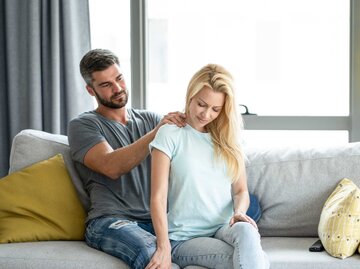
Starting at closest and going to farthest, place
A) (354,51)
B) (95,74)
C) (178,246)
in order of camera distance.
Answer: (178,246), (95,74), (354,51)

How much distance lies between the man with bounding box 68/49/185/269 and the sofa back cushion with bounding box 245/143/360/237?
0.53 metres

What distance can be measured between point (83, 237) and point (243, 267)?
2.95 feet

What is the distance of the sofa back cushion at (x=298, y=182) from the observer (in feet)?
10.9

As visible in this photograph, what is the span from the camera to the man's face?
3.38 meters

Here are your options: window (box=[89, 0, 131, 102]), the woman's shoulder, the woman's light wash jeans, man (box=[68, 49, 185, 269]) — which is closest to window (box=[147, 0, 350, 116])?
window (box=[89, 0, 131, 102])

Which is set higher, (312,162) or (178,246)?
(312,162)

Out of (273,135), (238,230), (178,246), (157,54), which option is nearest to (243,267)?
(238,230)

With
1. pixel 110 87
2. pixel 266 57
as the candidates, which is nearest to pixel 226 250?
pixel 110 87

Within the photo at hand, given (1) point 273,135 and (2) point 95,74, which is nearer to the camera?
(2) point 95,74

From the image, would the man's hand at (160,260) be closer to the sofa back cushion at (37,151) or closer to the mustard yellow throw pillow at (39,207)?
the mustard yellow throw pillow at (39,207)

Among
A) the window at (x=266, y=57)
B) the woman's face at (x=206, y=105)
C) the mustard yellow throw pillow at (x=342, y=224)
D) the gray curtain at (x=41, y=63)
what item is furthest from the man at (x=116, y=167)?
the window at (x=266, y=57)

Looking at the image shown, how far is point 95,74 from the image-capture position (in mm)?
3408

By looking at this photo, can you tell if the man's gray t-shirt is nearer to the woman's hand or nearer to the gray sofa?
the gray sofa

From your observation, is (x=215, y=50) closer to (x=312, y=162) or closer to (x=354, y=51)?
(x=354, y=51)
